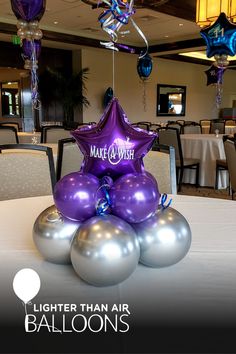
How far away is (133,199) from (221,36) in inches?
146

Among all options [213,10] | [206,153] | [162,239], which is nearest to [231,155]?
[213,10]

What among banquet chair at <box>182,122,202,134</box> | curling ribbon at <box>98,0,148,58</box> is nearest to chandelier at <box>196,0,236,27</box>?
banquet chair at <box>182,122,202,134</box>

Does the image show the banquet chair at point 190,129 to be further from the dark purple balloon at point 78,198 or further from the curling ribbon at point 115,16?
the dark purple balloon at point 78,198

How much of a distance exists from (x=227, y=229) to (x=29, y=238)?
0.59 m

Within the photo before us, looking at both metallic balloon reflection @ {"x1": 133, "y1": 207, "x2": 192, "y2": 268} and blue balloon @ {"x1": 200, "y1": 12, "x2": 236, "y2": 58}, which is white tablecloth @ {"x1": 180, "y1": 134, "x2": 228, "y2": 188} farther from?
metallic balloon reflection @ {"x1": 133, "y1": 207, "x2": 192, "y2": 268}

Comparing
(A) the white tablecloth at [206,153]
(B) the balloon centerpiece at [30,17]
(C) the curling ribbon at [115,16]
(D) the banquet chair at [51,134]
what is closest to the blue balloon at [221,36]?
(A) the white tablecloth at [206,153]

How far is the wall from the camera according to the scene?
9836mm

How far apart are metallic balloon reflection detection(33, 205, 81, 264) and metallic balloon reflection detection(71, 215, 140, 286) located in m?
0.05

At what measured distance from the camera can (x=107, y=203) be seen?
781 mm

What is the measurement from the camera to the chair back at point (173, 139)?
15.2 feet

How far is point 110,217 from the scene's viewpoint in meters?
0.73

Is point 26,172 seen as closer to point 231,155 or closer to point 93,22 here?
point 231,155

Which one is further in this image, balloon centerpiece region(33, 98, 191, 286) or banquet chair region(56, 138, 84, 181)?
banquet chair region(56, 138, 84, 181)

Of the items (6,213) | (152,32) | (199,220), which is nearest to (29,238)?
(6,213)
